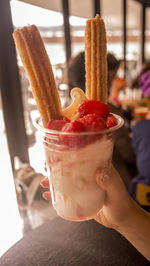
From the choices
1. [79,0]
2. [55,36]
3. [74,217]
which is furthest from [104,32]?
[79,0]

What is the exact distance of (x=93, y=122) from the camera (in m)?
0.56

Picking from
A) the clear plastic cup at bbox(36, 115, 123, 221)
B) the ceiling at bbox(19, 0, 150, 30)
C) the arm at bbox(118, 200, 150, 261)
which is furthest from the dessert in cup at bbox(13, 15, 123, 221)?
the ceiling at bbox(19, 0, 150, 30)

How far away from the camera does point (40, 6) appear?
2021 mm

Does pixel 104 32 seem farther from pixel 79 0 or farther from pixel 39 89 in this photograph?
pixel 79 0

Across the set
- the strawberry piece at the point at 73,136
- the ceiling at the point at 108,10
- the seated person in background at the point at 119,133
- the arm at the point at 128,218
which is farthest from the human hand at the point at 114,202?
the ceiling at the point at 108,10

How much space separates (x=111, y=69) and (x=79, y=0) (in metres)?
1.27

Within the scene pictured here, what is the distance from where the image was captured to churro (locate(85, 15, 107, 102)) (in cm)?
65

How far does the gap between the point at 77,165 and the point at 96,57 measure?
0.99 ft

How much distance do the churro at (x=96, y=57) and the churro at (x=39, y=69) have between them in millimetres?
117

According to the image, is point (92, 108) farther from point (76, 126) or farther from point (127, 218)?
point (127, 218)

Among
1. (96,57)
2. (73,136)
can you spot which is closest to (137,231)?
(73,136)

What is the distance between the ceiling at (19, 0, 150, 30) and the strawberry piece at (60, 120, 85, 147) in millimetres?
1686

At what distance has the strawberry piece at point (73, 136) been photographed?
55cm

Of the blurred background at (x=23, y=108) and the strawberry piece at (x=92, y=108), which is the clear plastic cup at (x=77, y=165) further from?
the blurred background at (x=23, y=108)
